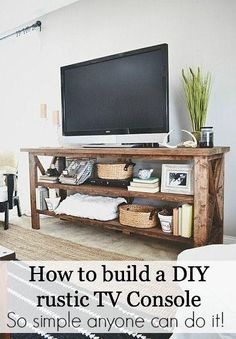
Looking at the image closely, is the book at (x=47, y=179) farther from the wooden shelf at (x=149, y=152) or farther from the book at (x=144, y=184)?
the book at (x=144, y=184)

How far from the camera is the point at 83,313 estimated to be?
54.9 inches

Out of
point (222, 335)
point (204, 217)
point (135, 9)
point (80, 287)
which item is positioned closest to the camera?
point (222, 335)

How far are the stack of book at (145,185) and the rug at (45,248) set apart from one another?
0.46m

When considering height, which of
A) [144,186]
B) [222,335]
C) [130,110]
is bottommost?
[222,335]

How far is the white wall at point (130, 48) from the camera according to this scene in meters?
2.18

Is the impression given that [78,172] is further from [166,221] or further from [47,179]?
[166,221]

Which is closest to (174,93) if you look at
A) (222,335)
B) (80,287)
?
(80,287)

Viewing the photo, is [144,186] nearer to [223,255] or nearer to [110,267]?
[110,267]

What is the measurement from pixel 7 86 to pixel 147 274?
287 centimetres

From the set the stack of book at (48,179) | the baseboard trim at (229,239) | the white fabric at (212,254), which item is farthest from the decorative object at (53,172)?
the white fabric at (212,254)

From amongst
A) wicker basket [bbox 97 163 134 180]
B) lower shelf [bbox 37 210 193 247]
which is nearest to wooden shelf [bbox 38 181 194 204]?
wicker basket [bbox 97 163 134 180]

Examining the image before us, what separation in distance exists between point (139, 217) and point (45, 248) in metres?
0.72

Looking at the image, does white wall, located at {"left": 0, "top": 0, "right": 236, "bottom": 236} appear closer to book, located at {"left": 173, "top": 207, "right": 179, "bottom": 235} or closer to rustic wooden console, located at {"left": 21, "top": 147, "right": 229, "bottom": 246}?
rustic wooden console, located at {"left": 21, "top": 147, "right": 229, "bottom": 246}

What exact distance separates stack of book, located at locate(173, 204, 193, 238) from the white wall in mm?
449
